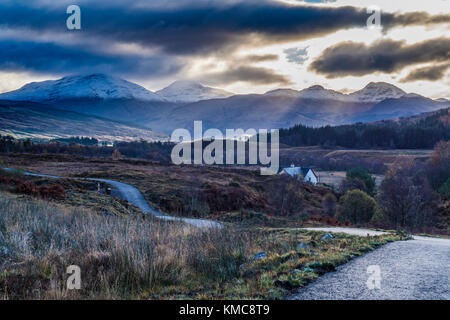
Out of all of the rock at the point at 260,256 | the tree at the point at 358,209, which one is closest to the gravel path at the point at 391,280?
the rock at the point at 260,256

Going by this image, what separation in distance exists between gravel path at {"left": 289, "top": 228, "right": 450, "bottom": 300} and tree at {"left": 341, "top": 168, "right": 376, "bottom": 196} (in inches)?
2094

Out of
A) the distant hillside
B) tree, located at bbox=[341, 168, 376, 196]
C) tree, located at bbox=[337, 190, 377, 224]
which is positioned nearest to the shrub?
tree, located at bbox=[341, 168, 376, 196]

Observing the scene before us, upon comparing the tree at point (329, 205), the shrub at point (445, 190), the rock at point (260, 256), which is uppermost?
the rock at point (260, 256)

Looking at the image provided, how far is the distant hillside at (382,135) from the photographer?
149 meters

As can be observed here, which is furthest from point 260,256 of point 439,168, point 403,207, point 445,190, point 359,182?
point 439,168

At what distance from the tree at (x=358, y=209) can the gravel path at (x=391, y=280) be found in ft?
96.3

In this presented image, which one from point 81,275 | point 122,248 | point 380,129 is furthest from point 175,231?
point 380,129

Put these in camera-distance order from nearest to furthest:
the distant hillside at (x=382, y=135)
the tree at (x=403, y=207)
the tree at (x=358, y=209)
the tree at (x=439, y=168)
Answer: the tree at (x=403, y=207), the tree at (x=358, y=209), the tree at (x=439, y=168), the distant hillside at (x=382, y=135)

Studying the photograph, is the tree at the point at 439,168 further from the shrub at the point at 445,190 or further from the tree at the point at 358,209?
the tree at the point at 358,209

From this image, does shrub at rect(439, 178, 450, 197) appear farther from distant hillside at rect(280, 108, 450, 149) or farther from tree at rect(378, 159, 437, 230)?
distant hillside at rect(280, 108, 450, 149)

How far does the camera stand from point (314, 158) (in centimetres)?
13475

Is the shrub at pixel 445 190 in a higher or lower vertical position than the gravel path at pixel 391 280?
lower

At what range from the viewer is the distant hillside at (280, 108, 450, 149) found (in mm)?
148875

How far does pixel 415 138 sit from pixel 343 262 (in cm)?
16419
